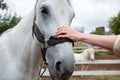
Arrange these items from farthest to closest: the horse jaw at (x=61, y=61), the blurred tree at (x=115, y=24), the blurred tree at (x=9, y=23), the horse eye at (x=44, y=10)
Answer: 1. the blurred tree at (x=115, y=24)
2. the blurred tree at (x=9, y=23)
3. the horse eye at (x=44, y=10)
4. the horse jaw at (x=61, y=61)

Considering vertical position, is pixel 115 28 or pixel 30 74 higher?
pixel 30 74

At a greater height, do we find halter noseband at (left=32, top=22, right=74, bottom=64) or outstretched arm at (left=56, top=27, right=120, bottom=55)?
outstretched arm at (left=56, top=27, right=120, bottom=55)

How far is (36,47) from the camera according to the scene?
10.5 feet

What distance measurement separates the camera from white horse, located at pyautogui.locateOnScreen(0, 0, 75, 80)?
2623 mm

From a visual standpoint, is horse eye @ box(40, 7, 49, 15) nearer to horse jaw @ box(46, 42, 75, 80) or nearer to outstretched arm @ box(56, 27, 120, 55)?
horse jaw @ box(46, 42, 75, 80)

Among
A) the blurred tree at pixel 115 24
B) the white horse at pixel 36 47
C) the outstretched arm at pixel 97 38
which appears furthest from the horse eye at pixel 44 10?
the blurred tree at pixel 115 24

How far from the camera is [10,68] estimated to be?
320 cm

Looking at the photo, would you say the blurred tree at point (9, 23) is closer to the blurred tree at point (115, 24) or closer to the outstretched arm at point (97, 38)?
the outstretched arm at point (97, 38)

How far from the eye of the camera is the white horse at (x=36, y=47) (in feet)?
8.61

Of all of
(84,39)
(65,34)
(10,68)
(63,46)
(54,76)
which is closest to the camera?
(84,39)

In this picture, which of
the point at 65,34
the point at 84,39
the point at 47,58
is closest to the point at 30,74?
the point at 47,58

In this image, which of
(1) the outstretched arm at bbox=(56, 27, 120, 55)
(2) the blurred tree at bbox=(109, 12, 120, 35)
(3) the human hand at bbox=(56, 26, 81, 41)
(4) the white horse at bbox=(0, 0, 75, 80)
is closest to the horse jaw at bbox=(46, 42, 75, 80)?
(4) the white horse at bbox=(0, 0, 75, 80)

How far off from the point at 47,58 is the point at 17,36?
23.3 inches

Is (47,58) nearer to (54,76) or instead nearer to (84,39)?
(54,76)
